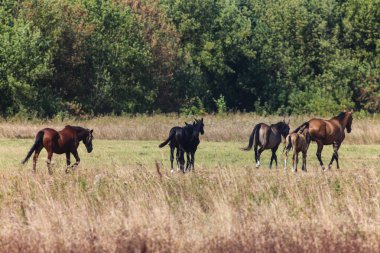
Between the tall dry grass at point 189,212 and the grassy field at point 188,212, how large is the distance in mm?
17

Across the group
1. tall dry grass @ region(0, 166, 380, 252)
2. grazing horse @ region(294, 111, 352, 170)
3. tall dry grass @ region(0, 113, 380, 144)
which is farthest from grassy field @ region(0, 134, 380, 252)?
tall dry grass @ region(0, 113, 380, 144)

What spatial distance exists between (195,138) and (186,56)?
50551 mm

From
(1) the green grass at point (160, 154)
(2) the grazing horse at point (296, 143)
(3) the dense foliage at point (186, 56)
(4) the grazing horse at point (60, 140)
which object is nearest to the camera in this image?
(4) the grazing horse at point (60, 140)

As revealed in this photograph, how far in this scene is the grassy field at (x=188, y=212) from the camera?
43.5 ft

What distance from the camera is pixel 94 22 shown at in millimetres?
67625

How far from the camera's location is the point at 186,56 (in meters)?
77.6

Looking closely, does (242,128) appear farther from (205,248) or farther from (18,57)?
(205,248)

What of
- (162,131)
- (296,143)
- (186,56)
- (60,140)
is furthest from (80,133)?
(186,56)

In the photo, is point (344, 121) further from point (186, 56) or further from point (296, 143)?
point (186, 56)

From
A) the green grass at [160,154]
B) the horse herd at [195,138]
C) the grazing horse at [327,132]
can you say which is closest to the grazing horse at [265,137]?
the horse herd at [195,138]

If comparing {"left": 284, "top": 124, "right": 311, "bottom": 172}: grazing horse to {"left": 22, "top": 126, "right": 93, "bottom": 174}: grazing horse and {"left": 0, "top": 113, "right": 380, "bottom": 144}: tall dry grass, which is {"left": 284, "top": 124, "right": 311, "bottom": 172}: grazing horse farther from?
{"left": 0, "top": 113, "right": 380, "bottom": 144}: tall dry grass

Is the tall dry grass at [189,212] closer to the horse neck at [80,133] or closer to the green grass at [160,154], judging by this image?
the horse neck at [80,133]

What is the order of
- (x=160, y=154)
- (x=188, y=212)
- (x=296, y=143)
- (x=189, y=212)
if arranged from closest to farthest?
(x=189, y=212) → (x=188, y=212) → (x=296, y=143) → (x=160, y=154)

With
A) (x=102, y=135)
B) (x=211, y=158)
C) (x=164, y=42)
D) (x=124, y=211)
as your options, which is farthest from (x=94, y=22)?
(x=124, y=211)
